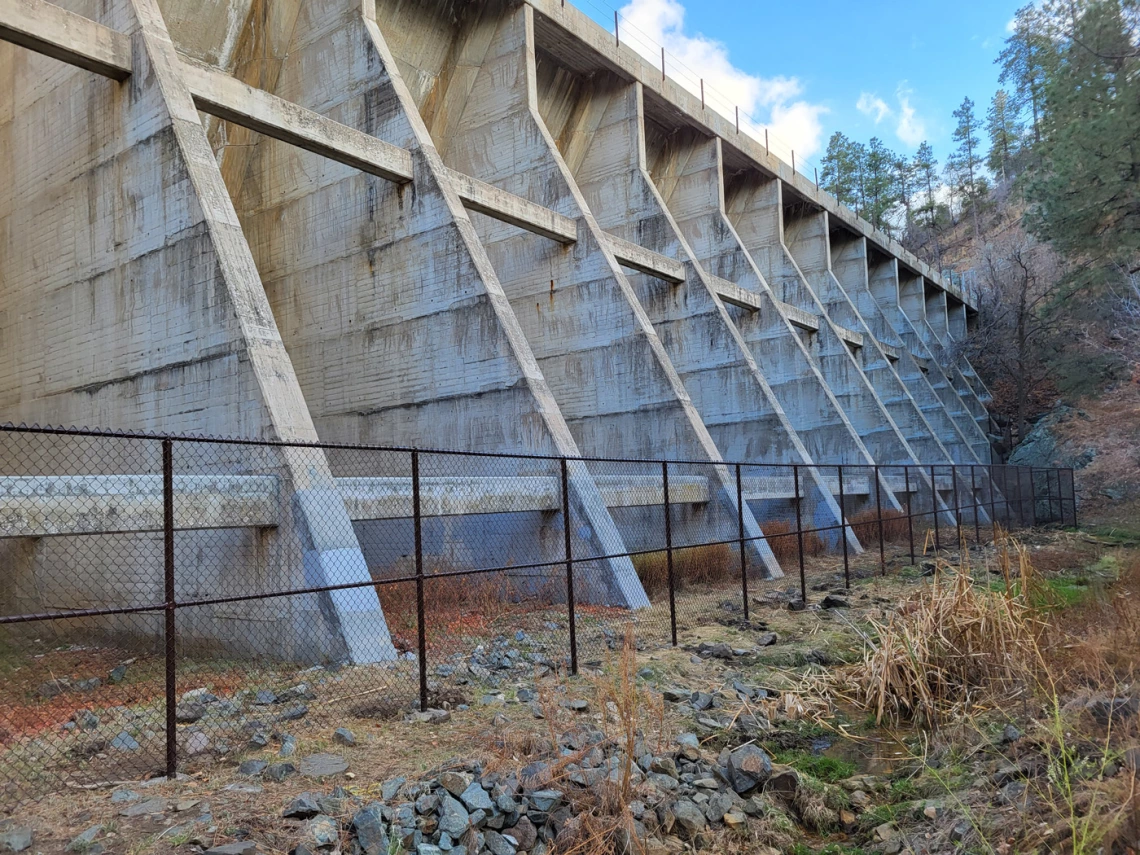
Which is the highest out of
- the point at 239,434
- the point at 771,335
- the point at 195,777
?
the point at 771,335

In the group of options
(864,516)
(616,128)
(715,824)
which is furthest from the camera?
(616,128)

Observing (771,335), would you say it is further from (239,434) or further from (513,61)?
(239,434)

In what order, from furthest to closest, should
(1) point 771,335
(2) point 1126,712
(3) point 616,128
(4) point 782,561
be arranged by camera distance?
(1) point 771,335, (3) point 616,128, (4) point 782,561, (2) point 1126,712

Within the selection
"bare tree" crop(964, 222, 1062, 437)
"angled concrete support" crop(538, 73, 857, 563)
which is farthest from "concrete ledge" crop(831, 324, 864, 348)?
"bare tree" crop(964, 222, 1062, 437)

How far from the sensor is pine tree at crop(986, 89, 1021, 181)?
75.6 metres

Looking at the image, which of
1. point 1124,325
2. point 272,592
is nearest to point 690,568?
point 272,592

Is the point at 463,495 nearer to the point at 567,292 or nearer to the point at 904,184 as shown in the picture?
the point at 567,292

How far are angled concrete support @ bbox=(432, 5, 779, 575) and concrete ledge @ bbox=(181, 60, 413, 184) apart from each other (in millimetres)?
5144

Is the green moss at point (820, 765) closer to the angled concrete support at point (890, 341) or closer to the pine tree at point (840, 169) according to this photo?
the angled concrete support at point (890, 341)

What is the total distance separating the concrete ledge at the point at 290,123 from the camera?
1207 centimetres

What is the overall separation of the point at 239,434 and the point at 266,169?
910 cm

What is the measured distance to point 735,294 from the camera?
24.2 meters

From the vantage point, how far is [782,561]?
17.8 metres

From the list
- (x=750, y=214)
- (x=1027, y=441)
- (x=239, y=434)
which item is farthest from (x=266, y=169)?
(x=1027, y=441)
